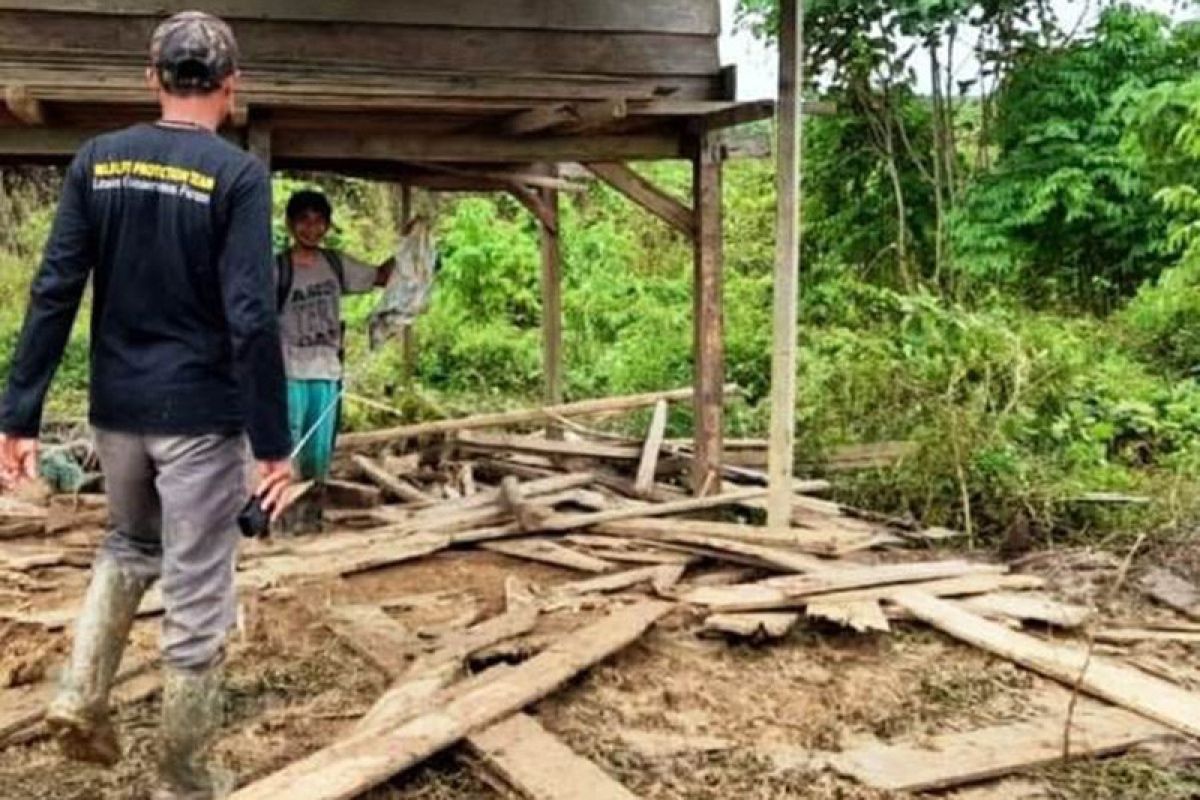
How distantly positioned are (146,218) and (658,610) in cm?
300

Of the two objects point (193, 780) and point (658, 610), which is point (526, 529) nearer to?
point (658, 610)

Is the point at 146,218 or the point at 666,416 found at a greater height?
the point at 146,218

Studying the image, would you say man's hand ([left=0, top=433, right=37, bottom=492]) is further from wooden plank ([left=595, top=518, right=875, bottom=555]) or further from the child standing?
wooden plank ([left=595, top=518, right=875, bottom=555])

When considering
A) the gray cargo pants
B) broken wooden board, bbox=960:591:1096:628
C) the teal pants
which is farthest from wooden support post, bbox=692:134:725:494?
the gray cargo pants

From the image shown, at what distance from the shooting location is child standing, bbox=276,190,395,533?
736 centimetres

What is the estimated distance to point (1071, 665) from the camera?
16.8 ft

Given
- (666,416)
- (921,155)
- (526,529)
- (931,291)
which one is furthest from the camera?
(921,155)

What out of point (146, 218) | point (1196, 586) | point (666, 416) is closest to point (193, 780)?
point (146, 218)

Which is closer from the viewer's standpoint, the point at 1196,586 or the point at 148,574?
the point at 148,574

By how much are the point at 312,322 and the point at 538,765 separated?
4.05 meters

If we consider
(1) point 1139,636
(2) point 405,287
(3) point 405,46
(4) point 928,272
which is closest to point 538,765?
(1) point 1139,636

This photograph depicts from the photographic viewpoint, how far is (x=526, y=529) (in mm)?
7461

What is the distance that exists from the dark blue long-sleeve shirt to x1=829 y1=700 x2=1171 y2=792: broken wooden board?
213cm

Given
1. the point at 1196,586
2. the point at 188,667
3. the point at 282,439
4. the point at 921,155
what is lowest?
the point at 1196,586
